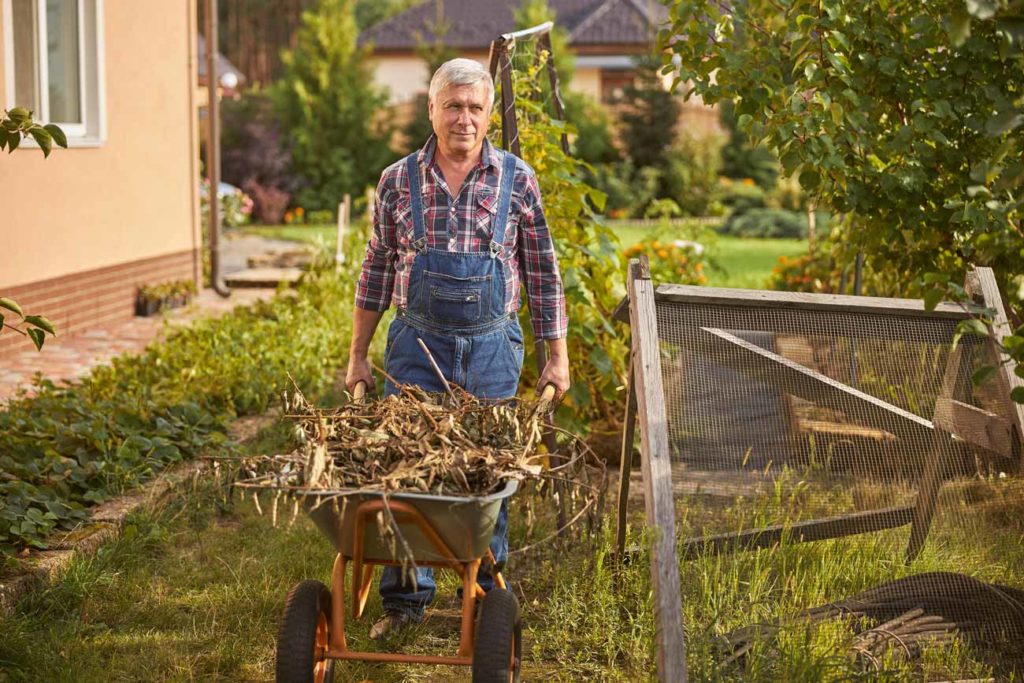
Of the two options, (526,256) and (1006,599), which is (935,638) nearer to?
(1006,599)

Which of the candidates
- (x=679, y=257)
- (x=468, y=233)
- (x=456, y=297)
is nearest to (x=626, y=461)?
(x=456, y=297)

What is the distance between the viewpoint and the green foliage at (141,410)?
175 inches

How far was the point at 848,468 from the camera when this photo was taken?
11.5ft

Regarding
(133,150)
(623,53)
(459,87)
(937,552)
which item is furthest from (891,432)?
(623,53)

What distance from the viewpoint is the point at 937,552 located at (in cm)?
353

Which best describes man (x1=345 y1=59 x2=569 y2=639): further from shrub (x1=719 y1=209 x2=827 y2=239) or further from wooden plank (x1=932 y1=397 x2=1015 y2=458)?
shrub (x1=719 y1=209 x2=827 y2=239)

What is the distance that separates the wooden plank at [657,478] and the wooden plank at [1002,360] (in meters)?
0.96

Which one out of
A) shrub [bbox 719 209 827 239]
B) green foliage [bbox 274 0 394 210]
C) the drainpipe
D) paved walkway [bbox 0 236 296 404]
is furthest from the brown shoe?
green foliage [bbox 274 0 394 210]

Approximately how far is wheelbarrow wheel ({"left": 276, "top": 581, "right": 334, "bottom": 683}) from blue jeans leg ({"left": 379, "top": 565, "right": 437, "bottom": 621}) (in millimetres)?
822

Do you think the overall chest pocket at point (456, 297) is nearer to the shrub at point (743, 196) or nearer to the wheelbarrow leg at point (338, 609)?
the wheelbarrow leg at point (338, 609)

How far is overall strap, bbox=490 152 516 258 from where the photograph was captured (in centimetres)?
357

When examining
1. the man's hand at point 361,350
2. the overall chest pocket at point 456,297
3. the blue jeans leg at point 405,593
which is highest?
the overall chest pocket at point 456,297

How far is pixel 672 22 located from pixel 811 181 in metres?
0.90

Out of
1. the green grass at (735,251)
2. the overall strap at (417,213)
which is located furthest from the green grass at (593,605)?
the green grass at (735,251)
